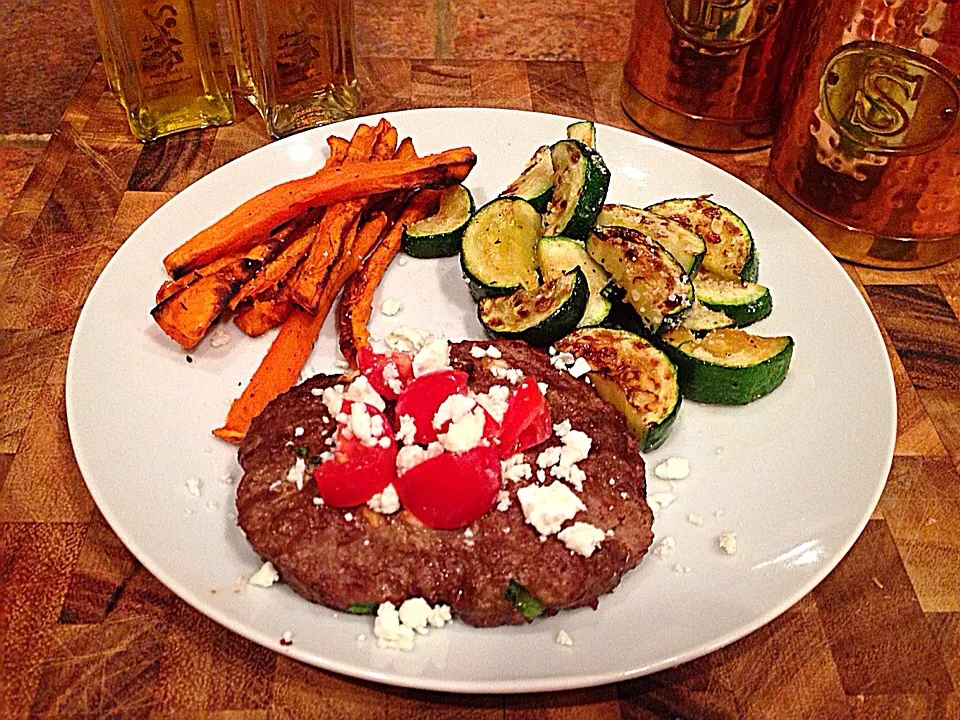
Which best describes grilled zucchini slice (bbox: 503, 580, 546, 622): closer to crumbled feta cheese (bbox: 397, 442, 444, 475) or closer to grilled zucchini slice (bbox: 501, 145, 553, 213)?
crumbled feta cheese (bbox: 397, 442, 444, 475)

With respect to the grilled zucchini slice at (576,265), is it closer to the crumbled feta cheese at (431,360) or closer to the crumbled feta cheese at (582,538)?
the crumbled feta cheese at (431,360)

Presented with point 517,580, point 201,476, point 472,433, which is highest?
point 472,433

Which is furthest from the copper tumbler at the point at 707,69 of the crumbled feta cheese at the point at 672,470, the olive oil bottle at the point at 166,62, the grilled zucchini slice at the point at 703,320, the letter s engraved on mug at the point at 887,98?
the crumbled feta cheese at the point at 672,470

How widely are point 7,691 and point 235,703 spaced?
49 centimetres

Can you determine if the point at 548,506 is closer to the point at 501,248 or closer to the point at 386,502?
the point at 386,502

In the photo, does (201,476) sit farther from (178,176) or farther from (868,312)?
(868,312)

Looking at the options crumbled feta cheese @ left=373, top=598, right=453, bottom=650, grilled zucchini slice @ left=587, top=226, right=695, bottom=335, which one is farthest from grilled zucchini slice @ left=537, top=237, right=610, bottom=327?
crumbled feta cheese @ left=373, top=598, right=453, bottom=650

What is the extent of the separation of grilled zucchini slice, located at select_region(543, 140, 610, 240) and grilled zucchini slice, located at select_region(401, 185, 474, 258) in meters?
0.29

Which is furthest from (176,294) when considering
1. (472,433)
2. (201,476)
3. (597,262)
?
(597,262)

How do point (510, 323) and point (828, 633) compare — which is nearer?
point (828, 633)

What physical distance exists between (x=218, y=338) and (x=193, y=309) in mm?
131

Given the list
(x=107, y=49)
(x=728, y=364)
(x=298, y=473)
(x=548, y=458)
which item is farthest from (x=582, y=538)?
(x=107, y=49)

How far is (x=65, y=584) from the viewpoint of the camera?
2.11 metres

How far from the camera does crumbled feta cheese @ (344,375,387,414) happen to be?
210 cm
